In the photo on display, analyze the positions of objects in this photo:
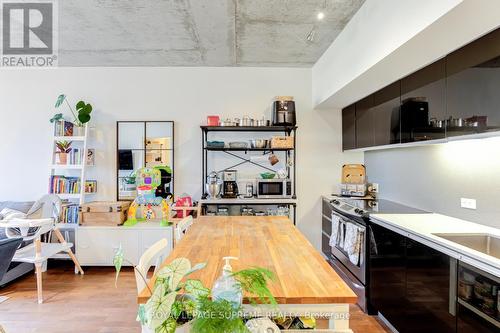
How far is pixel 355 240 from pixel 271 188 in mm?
1441

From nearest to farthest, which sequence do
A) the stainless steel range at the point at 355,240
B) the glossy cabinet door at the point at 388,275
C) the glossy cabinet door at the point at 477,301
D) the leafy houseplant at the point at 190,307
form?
the leafy houseplant at the point at 190,307 < the glossy cabinet door at the point at 477,301 < the glossy cabinet door at the point at 388,275 < the stainless steel range at the point at 355,240

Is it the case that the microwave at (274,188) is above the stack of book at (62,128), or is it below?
below

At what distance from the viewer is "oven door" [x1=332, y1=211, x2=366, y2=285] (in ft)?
9.16

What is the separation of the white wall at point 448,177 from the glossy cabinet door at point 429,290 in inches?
25.0

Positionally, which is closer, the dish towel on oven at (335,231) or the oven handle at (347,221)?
the oven handle at (347,221)

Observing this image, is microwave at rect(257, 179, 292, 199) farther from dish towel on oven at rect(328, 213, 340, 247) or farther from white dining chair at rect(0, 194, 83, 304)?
white dining chair at rect(0, 194, 83, 304)

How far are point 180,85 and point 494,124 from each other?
145 inches

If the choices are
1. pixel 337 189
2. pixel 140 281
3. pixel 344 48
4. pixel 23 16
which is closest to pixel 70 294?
pixel 140 281

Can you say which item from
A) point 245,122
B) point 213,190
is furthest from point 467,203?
point 213,190

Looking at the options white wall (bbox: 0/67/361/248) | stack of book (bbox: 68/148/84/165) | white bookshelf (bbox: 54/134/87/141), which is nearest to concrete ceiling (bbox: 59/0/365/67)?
white wall (bbox: 0/67/361/248)

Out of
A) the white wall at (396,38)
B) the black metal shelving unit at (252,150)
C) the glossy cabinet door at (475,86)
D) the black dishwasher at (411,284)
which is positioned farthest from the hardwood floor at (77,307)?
the white wall at (396,38)

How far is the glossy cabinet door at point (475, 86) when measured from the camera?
1668 millimetres

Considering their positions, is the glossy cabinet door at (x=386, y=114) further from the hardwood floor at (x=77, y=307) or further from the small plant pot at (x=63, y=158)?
the small plant pot at (x=63, y=158)

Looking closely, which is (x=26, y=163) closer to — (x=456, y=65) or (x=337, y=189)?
(x=337, y=189)
